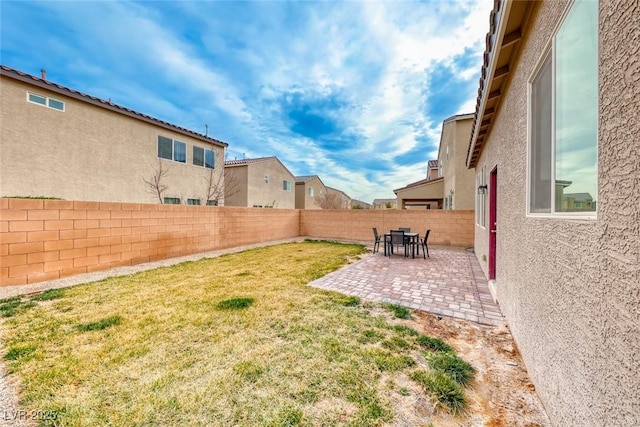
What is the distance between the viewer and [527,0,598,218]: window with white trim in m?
1.61

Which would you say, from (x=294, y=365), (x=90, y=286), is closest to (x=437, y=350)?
(x=294, y=365)

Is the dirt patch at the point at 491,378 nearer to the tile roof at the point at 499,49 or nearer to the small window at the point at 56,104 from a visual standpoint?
the tile roof at the point at 499,49

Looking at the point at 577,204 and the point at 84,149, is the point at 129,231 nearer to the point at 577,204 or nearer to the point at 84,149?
the point at 84,149

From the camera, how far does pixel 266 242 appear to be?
13.7 metres

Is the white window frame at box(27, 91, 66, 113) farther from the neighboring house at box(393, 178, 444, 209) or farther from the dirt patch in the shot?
the neighboring house at box(393, 178, 444, 209)

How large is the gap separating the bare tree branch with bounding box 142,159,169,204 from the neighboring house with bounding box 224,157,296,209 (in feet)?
20.3

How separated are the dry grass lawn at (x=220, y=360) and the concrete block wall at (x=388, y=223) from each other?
30.6 feet

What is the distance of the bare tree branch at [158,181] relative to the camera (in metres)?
13.6

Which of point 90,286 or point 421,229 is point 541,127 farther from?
point 421,229

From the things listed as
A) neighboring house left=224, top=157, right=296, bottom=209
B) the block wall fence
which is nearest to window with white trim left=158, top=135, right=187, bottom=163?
neighboring house left=224, top=157, right=296, bottom=209

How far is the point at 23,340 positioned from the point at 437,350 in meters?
5.39

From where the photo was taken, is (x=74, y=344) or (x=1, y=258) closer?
(x=74, y=344)

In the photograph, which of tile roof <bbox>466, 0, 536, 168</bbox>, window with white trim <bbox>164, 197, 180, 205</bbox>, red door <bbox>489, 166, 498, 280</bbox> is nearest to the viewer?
tile roof <bbox>466, 0, 536, 168</bbox>

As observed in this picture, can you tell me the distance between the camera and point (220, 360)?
290 cm
